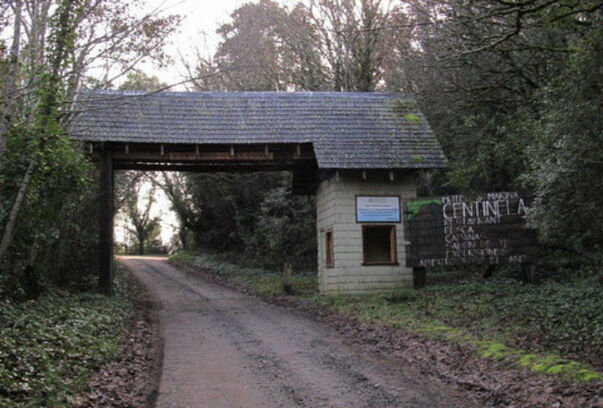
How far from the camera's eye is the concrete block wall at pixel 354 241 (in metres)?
16.7

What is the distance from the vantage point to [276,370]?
311 inches

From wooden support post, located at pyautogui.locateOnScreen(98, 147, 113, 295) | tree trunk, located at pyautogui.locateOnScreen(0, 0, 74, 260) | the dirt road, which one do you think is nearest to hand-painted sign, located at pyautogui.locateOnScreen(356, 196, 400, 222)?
the dirt road

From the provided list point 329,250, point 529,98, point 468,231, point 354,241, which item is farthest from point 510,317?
point 329,250

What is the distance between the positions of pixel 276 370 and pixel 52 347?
3.22 meters

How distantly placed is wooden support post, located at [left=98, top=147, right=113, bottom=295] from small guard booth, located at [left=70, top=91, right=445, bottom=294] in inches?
1.2

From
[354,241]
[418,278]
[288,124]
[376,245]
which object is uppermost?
[288,124]

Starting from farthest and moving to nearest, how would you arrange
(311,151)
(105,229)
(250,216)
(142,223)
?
1. (142,223)
2. (250,216)
3. (311,151)
4. (105,229)

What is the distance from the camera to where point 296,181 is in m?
21.3

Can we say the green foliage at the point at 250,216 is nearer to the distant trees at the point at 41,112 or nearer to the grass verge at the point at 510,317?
the grass verge at the point at 510,317

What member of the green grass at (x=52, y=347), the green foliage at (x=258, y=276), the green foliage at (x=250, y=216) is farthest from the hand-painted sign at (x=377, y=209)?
the green foliage at (x=250, y=216)

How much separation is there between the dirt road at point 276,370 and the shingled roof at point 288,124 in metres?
5.97

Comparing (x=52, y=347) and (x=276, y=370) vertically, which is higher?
(x=52, y=347)

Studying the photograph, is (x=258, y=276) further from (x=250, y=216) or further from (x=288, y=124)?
(x=288, y=124)

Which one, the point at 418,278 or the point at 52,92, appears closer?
the point at 52,92
